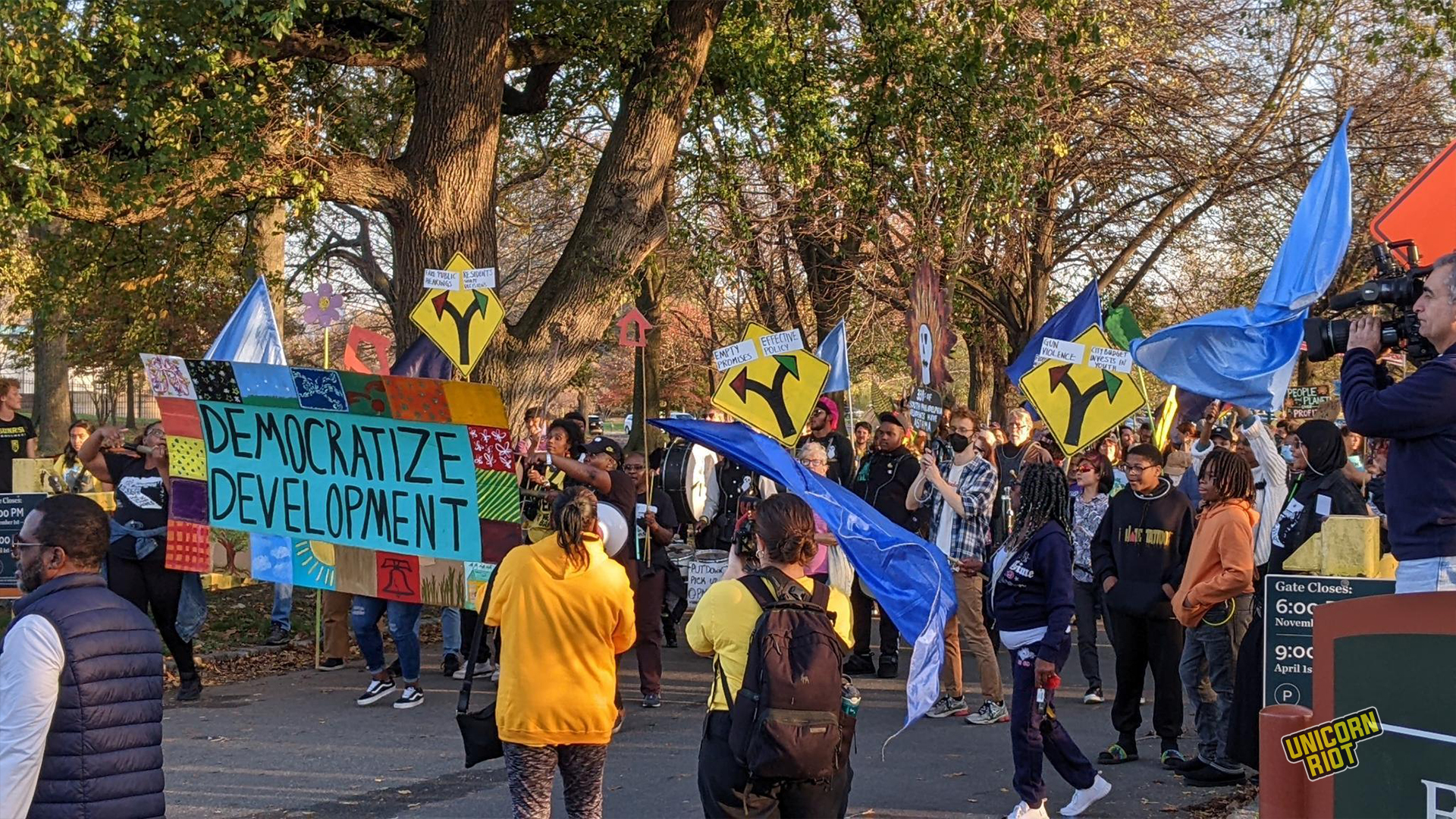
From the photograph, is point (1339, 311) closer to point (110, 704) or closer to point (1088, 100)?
point (110, 704)

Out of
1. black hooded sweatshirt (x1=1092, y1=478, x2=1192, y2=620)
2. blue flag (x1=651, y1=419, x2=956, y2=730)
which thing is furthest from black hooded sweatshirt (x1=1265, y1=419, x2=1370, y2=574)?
blue flag (x1=651, y1=419, x2=956, y2=730)

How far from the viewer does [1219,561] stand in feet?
24.6

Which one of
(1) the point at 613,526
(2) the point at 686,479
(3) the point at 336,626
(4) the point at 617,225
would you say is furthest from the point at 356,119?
(1) the point at 613,526

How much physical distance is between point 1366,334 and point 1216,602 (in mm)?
3387

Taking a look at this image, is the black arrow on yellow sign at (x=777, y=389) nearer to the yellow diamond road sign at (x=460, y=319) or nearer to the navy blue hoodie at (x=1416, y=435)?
the yellow diamond road sign at (x=460, y=319)

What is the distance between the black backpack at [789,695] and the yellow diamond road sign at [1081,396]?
256 inches

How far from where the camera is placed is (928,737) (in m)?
8.97

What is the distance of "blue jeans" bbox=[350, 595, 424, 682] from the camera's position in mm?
9836

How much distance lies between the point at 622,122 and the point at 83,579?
384 inches

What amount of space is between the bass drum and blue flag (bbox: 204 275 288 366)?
4.33m

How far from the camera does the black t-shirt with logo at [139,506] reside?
9797mm

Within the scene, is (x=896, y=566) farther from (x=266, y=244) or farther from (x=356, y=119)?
(x=266, y=244)

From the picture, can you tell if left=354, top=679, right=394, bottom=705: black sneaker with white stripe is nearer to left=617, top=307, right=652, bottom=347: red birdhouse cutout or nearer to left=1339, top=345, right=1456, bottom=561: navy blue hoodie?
left=617, top=307, right=652, bottom=347: red birdhouse cutout

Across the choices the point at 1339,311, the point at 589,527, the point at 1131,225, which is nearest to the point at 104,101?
the point at 589,527
